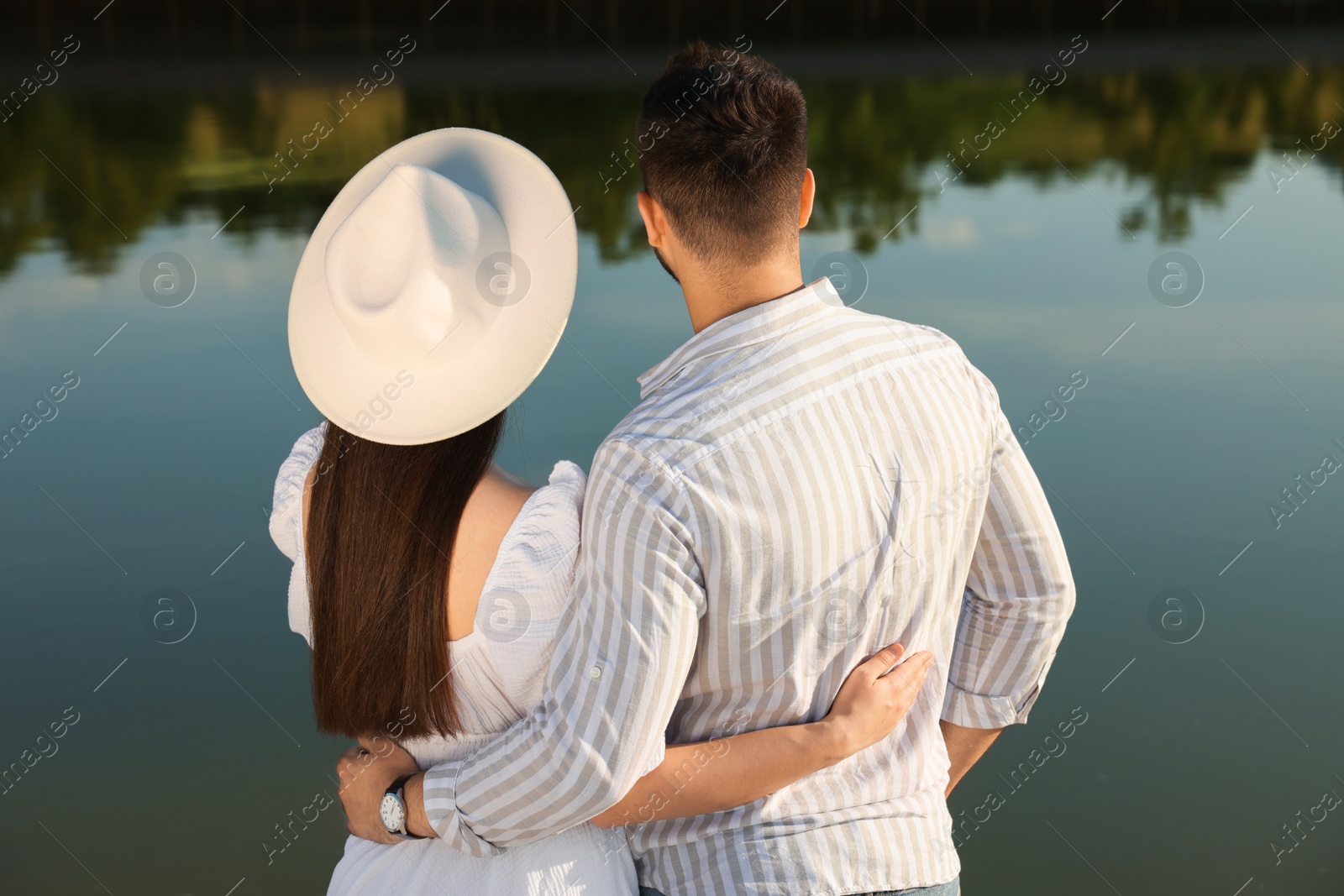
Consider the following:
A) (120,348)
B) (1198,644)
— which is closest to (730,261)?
(1198,644)

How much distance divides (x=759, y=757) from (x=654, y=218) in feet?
1.63

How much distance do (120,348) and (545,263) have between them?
4818 millimetres

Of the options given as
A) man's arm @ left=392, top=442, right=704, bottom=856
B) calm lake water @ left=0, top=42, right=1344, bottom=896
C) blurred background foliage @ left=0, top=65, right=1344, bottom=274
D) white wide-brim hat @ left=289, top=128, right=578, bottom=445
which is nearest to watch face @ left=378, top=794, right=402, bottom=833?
man's arm @ left=392, top=442, right=704, bottom=856

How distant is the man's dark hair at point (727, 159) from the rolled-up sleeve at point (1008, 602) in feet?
0.91

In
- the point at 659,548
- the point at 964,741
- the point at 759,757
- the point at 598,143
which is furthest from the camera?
the point at 598,143

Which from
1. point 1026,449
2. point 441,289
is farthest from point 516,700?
point 1026,449

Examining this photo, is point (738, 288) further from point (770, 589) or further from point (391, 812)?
point (391, 812)

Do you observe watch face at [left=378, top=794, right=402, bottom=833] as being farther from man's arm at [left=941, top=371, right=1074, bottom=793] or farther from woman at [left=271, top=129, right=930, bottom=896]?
man's arm at [left=941, top=371, right=1074, bottom=793]

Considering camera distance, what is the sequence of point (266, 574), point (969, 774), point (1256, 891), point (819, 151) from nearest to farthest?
1. point (1256, 891)
2. point (969, 774)
3. point (266, 574)
4. point (819, 151)

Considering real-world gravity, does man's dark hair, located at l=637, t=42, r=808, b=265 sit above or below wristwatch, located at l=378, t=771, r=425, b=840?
above

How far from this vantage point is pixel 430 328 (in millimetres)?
1188

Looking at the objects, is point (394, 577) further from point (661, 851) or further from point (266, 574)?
point (266, 574)

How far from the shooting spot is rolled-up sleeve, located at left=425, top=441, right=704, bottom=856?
Result: 947 millimetres

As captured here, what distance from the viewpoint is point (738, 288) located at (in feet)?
3.53
